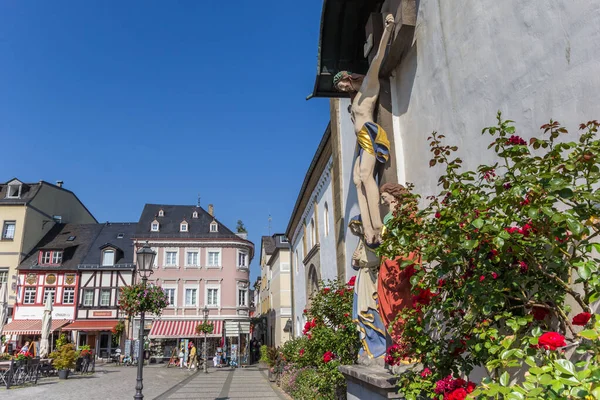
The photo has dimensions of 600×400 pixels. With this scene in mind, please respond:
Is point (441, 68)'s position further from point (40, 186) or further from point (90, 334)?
point (40, 186)

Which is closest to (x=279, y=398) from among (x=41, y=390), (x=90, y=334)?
(x=41, y=390)

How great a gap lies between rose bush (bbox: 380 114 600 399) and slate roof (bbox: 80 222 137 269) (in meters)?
39.0

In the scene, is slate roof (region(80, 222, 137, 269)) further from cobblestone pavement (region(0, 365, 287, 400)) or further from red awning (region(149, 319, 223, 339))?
cobblestone pavement (region(0, 365, 287, 400))

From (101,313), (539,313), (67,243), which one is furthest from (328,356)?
(67,243)

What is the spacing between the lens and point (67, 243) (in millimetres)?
40625

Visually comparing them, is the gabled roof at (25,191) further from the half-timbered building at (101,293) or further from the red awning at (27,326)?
the red awning at (27,326)

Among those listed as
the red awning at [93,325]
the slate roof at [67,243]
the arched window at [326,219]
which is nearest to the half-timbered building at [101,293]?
the red awning at [93,325]

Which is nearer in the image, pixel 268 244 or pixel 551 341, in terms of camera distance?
pixel 551 341

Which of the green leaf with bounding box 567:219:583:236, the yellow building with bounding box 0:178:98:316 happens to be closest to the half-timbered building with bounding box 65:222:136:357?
the yellow building with bounding box 0:178:98:316

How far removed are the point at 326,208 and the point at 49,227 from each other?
119 feet

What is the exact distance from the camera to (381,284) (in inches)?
183

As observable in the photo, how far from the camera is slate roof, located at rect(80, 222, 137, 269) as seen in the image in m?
39.1

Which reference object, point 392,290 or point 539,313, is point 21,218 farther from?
point 539,313

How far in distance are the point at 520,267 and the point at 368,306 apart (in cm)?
300
